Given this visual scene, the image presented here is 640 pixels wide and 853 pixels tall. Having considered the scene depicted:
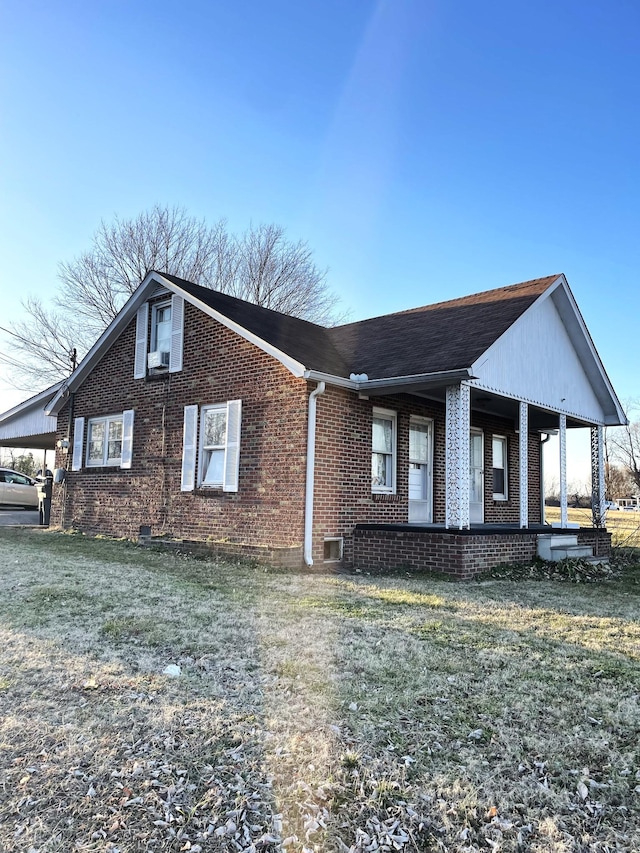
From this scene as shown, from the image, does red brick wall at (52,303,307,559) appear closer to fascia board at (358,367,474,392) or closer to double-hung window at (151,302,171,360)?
double-hung window at (151,302,171,360)

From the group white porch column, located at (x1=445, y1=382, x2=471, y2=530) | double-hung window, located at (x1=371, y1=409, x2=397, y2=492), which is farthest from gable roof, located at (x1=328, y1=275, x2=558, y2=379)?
double-hung window, located at (x1=371, y1=409, x2=397, y2=492)

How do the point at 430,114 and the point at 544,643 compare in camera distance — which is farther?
the point at 430,114

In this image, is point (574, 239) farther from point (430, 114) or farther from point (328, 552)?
point (328, 552)

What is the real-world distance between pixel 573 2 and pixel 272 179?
6792mm

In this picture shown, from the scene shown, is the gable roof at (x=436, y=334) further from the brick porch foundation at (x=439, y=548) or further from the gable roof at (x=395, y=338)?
the brick porch foundation at (x=439, y=548)

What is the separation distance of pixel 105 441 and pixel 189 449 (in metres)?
3.17

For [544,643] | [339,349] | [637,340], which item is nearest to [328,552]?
[339,349]

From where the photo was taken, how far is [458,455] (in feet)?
30.9

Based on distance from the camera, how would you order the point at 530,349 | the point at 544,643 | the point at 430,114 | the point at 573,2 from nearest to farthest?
the point at 544,643
the point at 573,2
the point at 530,349
the point at 430,114

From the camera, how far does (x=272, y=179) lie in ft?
45.6

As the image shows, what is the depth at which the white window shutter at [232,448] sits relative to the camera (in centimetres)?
1089

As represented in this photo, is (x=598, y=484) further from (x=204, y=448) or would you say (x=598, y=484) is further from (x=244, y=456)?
(x=204, y=448)

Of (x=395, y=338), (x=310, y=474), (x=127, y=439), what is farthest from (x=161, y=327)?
(x=310, y=474)

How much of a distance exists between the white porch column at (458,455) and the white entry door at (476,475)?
4.76m
